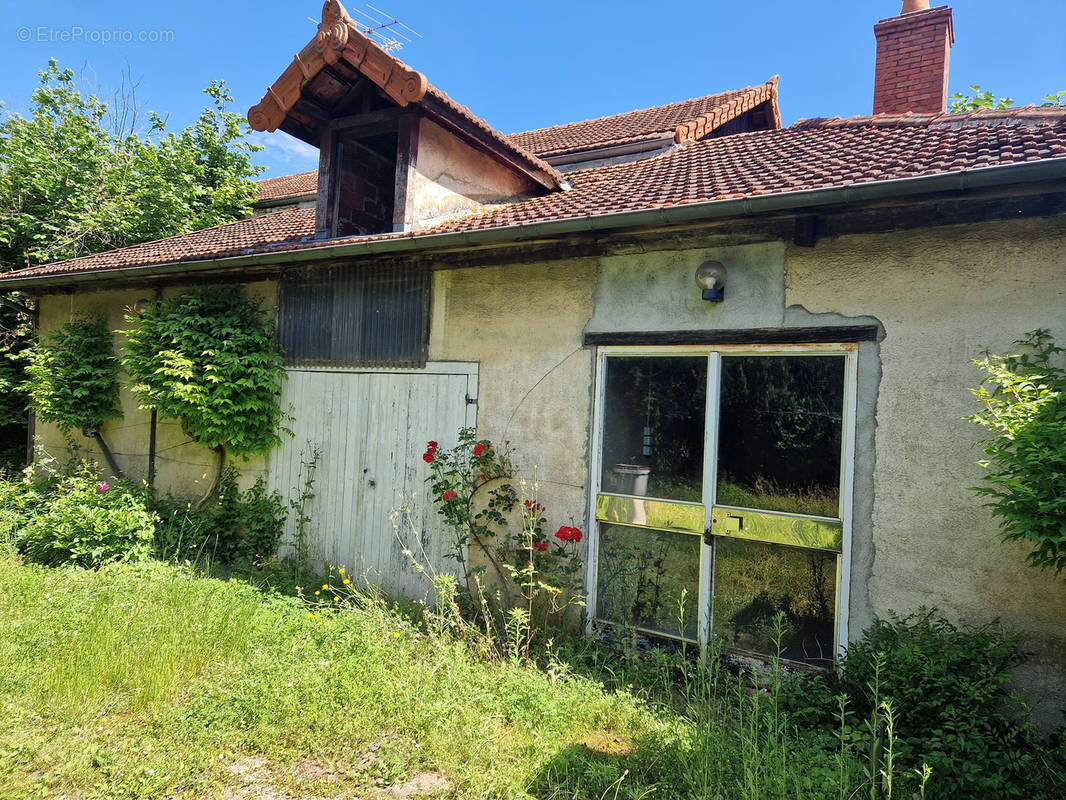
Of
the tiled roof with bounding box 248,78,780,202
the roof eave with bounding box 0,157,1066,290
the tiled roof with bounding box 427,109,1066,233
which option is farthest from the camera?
the tiled roof with bounding box 248,78,780,202

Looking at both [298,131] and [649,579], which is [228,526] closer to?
[298,131]

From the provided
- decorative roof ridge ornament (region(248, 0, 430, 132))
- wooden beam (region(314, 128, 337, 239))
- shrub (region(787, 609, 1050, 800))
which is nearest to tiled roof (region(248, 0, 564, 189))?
decorative roof ridge ornament (region(248, 0, 430, 132))

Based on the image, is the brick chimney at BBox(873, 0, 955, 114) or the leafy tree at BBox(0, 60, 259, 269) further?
the leafy tree at BBox(0, 60, 259, 269)

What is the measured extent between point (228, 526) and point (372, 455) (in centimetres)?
214

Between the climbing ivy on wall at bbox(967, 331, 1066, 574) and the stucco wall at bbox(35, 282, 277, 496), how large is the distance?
6.53 meters

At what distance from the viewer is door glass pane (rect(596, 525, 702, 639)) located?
4297mm

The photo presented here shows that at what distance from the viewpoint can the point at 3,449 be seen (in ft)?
36.1

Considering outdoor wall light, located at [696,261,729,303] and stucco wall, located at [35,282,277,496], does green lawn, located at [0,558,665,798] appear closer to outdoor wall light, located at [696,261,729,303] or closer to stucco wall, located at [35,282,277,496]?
stucco wall, located at [35,282,277,496]

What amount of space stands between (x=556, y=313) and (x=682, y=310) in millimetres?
1068

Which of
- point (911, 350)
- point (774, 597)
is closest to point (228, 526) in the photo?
point (774, 597)

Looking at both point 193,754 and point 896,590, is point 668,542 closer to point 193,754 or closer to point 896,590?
point 896,590

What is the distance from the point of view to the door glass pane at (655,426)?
4.35m

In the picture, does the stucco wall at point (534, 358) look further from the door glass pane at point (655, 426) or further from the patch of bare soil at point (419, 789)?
the patch of bare soil at point (419, 789)

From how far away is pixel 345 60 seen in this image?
600cm
